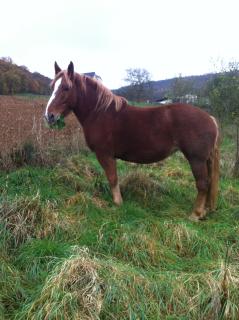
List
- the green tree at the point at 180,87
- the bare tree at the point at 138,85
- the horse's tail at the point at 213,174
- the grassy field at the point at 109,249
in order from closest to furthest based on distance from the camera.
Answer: the grassy field at the point at 109,249, the horse's tail at the point at 213,174, the green tree at the point at 180,87, the bare tree at the point at 138,85

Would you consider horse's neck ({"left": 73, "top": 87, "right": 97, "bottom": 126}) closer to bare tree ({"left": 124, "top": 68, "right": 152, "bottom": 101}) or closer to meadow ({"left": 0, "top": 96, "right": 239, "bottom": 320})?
meadow ({"left": 0, "top": 96, "right": 239, "bottom": 320})

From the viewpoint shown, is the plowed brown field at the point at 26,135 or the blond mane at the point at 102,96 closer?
the blond mane at the point at 102,96

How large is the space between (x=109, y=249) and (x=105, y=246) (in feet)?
0.27

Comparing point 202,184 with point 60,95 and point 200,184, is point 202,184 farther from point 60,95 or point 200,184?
point 60,95

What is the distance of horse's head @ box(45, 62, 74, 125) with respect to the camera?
5488 mm

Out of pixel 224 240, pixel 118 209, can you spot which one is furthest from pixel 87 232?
pixel 224 240

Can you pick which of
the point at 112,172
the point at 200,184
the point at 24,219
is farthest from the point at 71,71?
the point at 200,184

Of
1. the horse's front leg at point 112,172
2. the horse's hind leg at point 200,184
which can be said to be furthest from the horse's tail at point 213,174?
the horse's front leg at point 112,172

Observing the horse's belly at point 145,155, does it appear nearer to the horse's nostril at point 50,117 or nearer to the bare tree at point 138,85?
the horse's nostril at point 50,117

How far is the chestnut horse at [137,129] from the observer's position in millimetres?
5625

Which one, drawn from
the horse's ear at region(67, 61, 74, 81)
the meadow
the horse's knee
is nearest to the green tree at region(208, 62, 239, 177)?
the meadow

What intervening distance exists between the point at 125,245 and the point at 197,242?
0.96 meters

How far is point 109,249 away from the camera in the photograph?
4551 mm

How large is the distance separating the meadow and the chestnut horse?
58 cm
